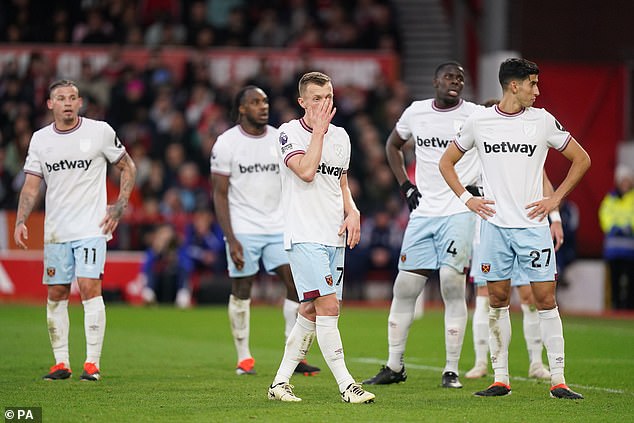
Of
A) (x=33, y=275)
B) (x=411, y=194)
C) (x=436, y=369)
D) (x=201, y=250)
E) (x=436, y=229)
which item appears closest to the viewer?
(x=436, y=229)

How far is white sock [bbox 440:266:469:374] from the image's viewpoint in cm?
1031

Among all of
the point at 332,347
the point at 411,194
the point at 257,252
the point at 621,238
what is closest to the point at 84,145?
the point at 257,252

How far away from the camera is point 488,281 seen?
9578 mm

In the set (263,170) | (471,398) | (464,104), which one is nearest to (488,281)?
(471,398)

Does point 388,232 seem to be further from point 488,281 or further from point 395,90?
point 488,281

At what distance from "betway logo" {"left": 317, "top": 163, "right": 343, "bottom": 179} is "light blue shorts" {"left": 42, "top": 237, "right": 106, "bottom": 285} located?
2664 mm

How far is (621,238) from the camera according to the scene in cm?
2150

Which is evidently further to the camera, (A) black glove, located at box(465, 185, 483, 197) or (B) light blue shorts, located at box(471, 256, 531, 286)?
(A) black glove, located at box(465, 185, 483, 197)

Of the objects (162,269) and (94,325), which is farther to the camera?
(162,269)

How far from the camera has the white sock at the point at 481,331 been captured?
1100cm

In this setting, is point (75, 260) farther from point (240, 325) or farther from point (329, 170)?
point (329, 170)

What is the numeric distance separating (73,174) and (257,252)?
1934 mm

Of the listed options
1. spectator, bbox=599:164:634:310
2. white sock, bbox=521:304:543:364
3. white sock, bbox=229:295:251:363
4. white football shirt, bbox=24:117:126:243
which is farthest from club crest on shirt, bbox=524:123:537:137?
spectator, bbox=599:164:634:310

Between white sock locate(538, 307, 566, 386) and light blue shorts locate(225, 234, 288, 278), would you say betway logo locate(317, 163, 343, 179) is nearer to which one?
white sock locate(538, 307, 566, 386)
